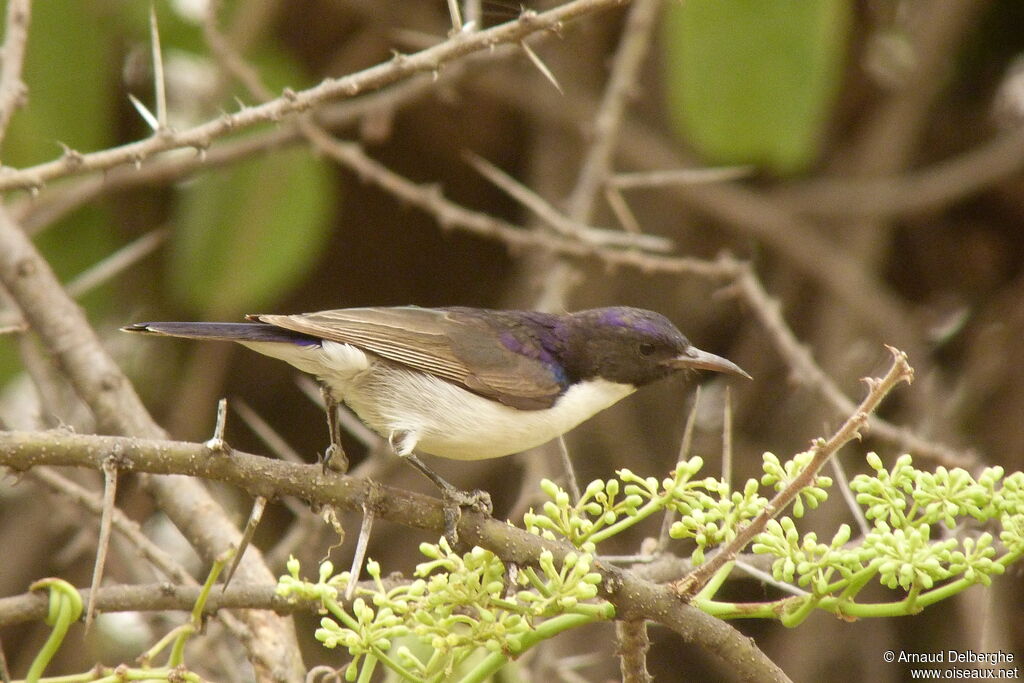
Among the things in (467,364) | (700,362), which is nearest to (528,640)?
(467,364)

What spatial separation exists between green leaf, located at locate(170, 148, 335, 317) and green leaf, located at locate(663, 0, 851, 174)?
1786 mm

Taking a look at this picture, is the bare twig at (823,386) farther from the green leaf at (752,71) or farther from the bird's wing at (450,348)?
the bird's wing at (450,348)

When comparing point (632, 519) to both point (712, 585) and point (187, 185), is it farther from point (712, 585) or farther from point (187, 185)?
point (187, 185)

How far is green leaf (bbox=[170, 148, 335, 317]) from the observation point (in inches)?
206

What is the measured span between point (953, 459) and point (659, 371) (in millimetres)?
1049

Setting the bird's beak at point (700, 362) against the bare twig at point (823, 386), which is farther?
the bird's beak at point (700, 362)

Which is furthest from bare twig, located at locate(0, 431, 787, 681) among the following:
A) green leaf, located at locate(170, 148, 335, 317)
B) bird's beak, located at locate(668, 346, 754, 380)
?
green leaf, located at locate(170, 148, 335, 317)

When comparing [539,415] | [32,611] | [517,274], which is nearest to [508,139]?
[517,274]

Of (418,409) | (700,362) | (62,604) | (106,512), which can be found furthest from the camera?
(700,362)

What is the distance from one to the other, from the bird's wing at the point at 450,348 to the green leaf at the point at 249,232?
4.99 feet

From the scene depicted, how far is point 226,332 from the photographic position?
126 inches

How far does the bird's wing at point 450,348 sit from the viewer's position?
3.60 meters

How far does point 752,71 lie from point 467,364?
82.3 inches

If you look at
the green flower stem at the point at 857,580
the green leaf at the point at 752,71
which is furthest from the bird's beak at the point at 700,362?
the green flower stem at the point at 857,580
